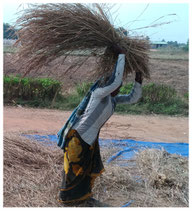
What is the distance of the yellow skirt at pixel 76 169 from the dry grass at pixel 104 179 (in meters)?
0.22

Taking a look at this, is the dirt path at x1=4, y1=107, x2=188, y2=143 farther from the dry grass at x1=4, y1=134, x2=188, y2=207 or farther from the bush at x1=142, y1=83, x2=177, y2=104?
the dry grass at x1=4, y1=134, x2=188, y2=207

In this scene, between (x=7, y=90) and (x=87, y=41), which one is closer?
(x=87, y=41)

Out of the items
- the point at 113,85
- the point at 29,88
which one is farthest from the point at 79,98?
the point at 113,85

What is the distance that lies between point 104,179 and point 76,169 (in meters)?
0.77

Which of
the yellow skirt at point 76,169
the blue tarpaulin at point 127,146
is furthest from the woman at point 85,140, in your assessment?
the blue tarpaulin at point 127,146

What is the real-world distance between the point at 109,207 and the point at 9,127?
3434 mm

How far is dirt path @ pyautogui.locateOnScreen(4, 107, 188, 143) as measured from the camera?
5.43 meters

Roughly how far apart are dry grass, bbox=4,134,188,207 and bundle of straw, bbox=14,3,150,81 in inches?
50.2

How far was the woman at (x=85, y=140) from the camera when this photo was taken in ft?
7.93

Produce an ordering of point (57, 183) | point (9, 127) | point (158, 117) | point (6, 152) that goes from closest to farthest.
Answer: point (57, 183), point (6, 152), point (9, 127), point (158, 117)

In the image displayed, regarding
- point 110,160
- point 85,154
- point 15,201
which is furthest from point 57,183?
point 110,160

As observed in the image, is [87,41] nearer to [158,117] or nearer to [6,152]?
[6,152]

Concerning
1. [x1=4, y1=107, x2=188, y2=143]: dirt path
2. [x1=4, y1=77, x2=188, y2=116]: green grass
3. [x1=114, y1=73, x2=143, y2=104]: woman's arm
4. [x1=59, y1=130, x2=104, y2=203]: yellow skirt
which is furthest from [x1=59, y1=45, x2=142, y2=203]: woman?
[x1=4, y1=77, x2=188, y2=116]: green grass

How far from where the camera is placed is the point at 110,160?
3863 millimetres
